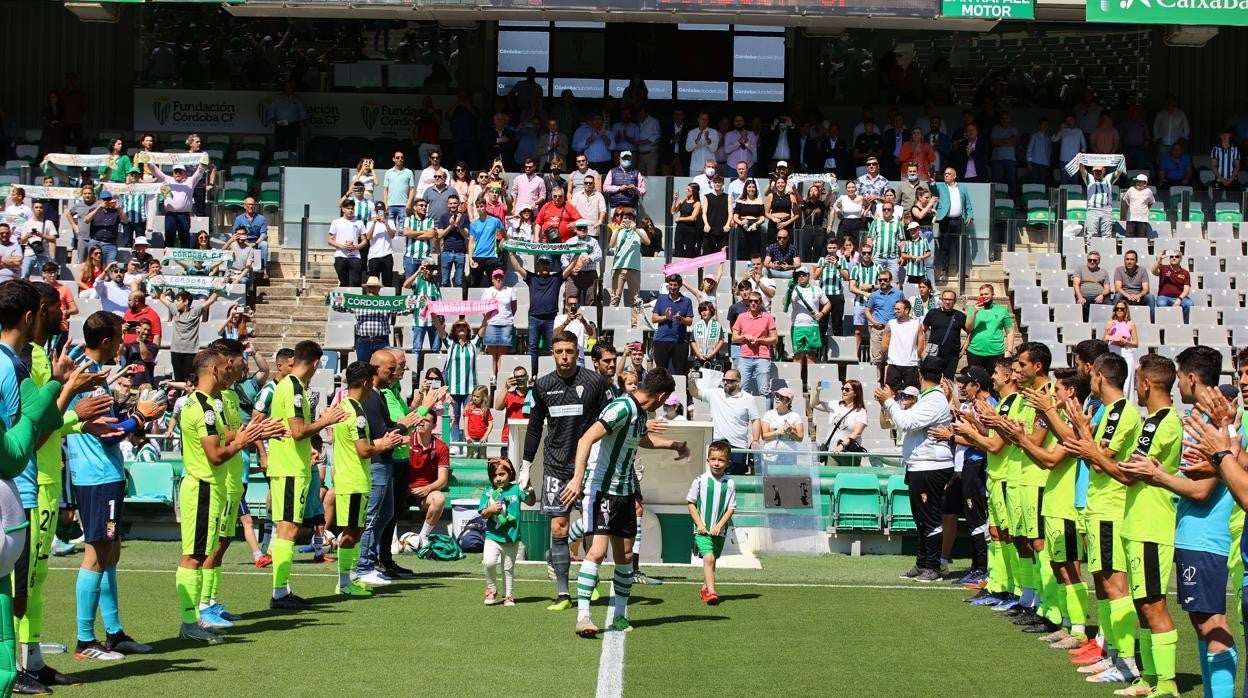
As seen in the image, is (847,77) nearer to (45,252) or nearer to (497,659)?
(45,252)

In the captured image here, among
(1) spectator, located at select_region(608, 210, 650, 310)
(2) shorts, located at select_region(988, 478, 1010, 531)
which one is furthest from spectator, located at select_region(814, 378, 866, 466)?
(2) shorts, located at select_region(988, 478, 1010, 531)

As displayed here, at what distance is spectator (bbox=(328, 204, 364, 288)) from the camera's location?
2272 cm

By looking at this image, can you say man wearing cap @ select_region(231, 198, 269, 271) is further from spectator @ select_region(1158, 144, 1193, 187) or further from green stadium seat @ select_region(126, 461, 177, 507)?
spectator @ select_region(1158, 144, 1193, 187)

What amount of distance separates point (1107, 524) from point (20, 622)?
596cm

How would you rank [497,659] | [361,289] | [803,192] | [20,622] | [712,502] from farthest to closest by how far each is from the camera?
[803,192], [361,289], [712,502], [497,659], [20,622]

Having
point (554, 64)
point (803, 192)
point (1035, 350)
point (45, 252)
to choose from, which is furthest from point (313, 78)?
point (1035, 350)

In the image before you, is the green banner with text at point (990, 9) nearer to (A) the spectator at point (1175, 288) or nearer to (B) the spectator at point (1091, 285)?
(B) the spectator at point (1091, 285)

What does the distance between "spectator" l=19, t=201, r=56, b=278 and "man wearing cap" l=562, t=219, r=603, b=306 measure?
24.0ft

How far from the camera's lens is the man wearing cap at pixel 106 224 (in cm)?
2331

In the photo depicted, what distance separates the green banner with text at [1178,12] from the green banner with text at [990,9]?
1229 millimetres

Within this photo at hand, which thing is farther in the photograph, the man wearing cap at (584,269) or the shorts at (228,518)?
the man wearing cap at (584,269)

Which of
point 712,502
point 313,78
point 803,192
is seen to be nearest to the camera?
point 712,502

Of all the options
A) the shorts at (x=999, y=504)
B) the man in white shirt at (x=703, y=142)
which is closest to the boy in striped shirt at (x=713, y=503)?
the shorts at (x=999, y=504)

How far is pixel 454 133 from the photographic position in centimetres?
2672
